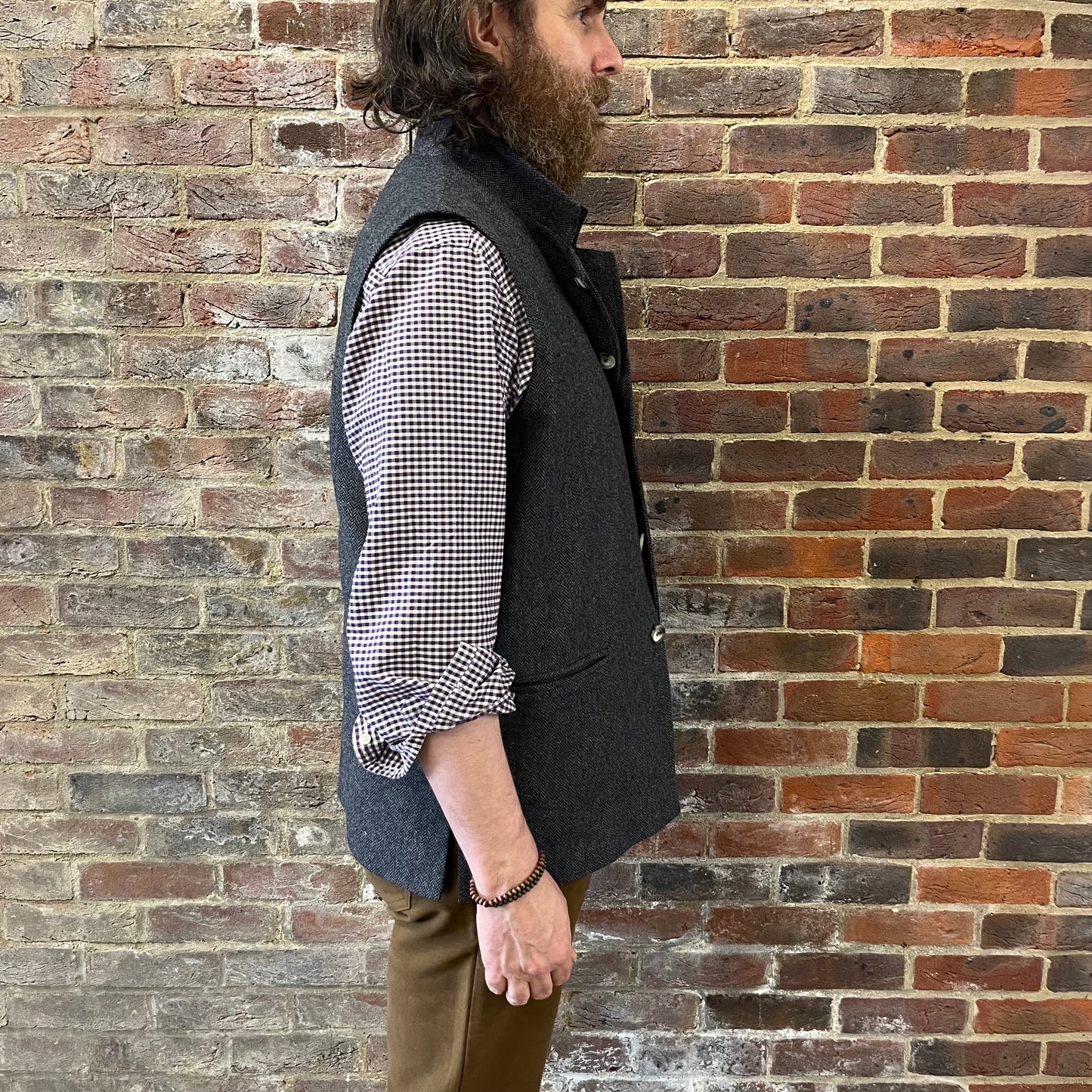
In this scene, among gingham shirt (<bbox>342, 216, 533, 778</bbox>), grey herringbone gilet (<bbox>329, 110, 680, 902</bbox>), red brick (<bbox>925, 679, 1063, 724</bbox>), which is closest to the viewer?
gingham shirt (<bbox>342, 216, 533, 778</bbox>)

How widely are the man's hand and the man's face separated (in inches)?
37.6

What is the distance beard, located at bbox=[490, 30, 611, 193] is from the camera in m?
1.18

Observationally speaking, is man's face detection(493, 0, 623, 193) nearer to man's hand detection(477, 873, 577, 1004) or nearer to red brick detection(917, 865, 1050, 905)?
man's hand detection(477, 873, 577, 1004)

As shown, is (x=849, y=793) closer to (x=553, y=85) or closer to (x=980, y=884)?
(x=980, y=884)

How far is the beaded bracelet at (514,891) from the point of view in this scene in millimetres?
1041

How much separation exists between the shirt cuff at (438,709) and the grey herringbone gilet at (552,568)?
0.32ft

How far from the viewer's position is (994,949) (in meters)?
1.76

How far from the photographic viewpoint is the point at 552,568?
109cm

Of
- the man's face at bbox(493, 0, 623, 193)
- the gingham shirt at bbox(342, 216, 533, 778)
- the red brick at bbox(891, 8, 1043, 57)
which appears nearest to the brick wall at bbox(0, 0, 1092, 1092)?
the red brick at bbox(891, 8, 1043, 57)

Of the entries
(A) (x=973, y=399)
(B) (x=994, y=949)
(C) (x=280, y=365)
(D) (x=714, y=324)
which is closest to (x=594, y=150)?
(D) (x=714, y=324)

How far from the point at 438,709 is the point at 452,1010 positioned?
18.8 inches

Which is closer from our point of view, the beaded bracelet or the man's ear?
the beaded bracelet

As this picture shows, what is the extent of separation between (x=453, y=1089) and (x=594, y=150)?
1316mm

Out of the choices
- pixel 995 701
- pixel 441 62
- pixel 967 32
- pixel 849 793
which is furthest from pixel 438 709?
pixel 967 32
